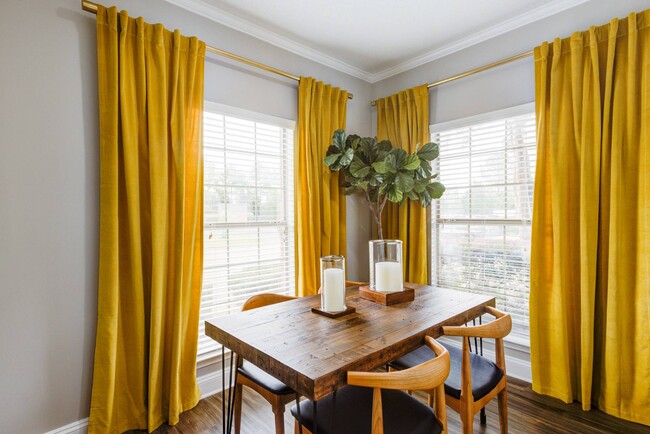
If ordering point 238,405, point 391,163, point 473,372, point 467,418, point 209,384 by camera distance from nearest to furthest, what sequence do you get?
point 467,418
point 473,372
point 238,405
point 209,384
point 391,163

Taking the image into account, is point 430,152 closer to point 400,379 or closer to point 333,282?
point 333,282

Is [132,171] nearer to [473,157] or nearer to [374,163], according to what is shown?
[374,163]

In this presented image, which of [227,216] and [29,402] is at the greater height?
[227,216]

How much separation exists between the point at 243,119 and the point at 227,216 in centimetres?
77

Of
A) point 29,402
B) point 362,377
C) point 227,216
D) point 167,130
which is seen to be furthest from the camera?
point 227,216

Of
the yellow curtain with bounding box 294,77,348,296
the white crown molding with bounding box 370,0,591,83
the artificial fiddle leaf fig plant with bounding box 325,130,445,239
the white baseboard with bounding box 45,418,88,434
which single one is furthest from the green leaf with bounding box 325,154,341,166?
the white baseboard with bounding box 45,418,88,434

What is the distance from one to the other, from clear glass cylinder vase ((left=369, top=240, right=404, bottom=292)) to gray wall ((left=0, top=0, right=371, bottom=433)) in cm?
161

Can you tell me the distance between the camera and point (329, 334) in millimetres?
1373

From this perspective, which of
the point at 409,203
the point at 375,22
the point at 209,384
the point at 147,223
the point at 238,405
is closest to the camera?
the point at 238,405

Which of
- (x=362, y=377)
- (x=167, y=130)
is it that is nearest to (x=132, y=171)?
(x=167, y=130)

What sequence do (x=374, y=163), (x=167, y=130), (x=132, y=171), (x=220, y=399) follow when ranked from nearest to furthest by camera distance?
1. (x=132, y=171)
2. (x=167, y=130)
3. (x=220, y=399)
4. (x=374, y=163)

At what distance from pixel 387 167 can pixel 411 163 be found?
193 millimetres

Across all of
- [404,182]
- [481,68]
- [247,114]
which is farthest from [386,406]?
[481,68]

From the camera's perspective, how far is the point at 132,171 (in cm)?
196
